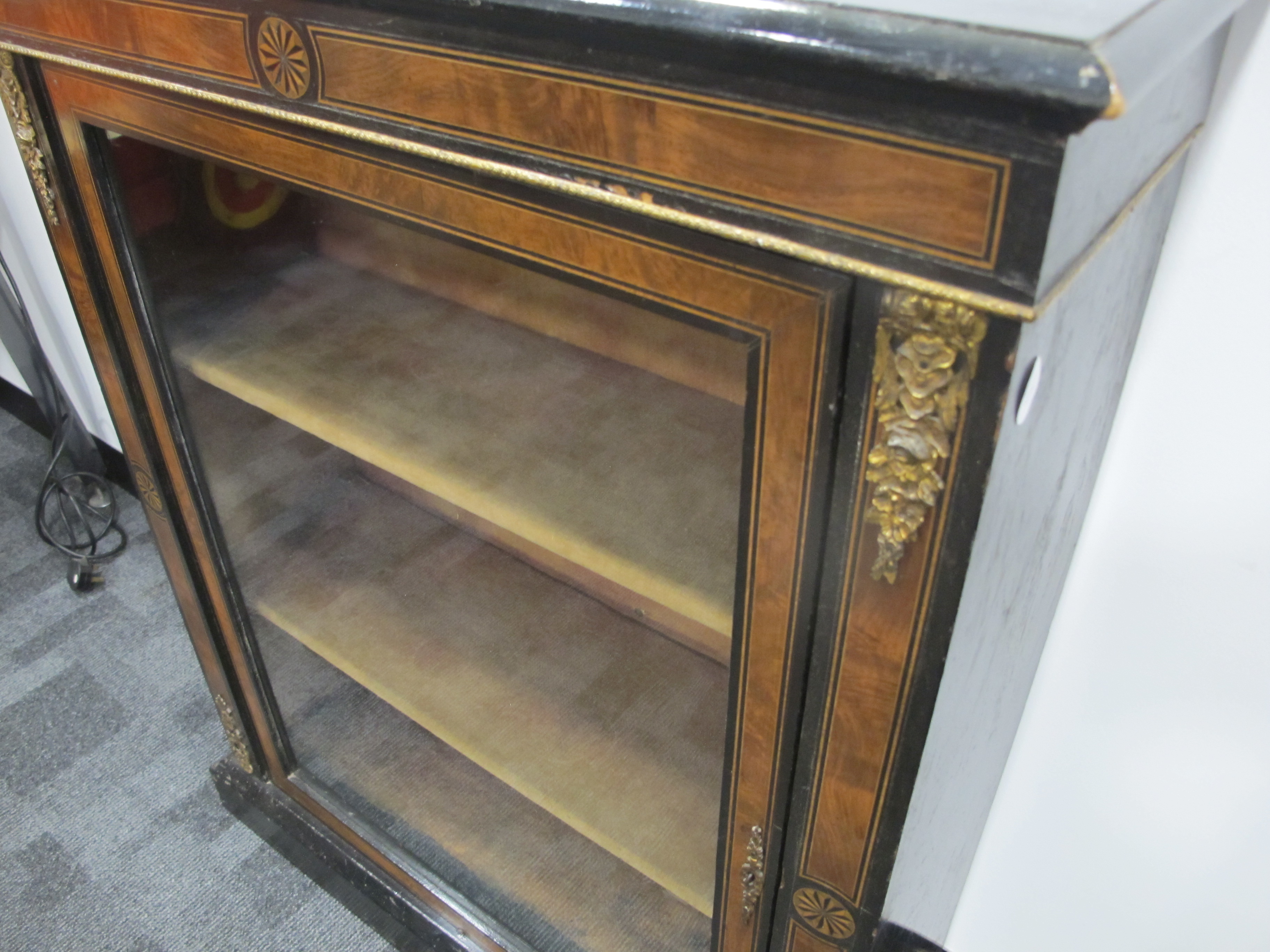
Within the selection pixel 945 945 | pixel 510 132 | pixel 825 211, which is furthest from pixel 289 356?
pixel 945 945

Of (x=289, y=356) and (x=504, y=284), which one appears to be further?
(x=289, y=356)

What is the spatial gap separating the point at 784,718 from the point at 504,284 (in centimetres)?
28

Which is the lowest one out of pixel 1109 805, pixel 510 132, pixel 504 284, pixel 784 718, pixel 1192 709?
pixel 1109 805

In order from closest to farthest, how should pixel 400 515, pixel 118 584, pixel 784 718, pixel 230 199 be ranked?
pixel 784 718 < pixel 230 199 < pixel 400 515 < pixel 118 584

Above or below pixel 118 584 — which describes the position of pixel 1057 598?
above

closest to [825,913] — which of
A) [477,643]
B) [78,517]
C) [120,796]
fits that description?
[477,643]

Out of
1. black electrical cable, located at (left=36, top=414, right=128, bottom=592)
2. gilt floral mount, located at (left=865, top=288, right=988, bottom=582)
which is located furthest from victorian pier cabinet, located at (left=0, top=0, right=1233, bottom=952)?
black electrical cable, located at (left=36, top=414, right=128, bottom=592)

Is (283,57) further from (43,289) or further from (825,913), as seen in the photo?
(43,289)

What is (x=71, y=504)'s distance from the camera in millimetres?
1558

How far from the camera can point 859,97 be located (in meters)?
0.32

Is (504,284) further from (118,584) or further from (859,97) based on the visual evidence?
(118,584)

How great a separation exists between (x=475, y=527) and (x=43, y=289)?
1.03 meters

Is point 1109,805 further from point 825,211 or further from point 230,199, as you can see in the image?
point 230,199

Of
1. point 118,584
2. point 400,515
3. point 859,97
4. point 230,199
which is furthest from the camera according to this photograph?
point 118,584
